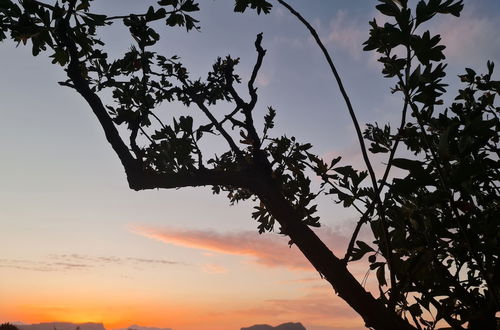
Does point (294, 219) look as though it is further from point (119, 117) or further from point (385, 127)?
point (119, 117)

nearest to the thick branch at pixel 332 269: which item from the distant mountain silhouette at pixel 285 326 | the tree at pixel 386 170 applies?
the tree at pixel 386 170

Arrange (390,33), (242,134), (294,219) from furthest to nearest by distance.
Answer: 1. (242,134)
2. (294,219)
3. (390,33)

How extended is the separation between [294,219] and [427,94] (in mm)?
1226

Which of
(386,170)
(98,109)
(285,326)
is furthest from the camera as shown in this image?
(285,326)

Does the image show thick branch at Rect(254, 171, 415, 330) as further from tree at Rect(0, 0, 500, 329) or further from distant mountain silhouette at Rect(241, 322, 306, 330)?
distant mountain silhouette at Rect(241, 322, 306, 330)

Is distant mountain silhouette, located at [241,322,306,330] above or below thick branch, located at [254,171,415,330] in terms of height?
below

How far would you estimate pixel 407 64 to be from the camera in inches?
69.7

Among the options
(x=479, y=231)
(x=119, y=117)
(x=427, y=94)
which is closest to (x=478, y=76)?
(x=479, y=231)

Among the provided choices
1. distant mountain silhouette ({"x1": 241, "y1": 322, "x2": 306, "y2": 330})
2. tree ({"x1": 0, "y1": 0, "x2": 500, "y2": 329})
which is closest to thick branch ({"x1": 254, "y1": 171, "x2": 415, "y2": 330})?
tree ({"x1": 0, "y1": 0, "x2": 500, "y2": 329})

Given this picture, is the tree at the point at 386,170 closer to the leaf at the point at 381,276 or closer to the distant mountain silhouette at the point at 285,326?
the leaf at the point at 381,276

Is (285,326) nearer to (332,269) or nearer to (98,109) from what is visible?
(98,109)

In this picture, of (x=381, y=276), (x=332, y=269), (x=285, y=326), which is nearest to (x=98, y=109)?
(x=332, y=269)

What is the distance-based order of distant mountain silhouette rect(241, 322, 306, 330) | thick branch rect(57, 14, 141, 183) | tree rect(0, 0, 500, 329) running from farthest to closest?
1. distant mountain silhouette rect(241, 322, 306, 330)
2. thick branch rect(57, 14, 141, 183)
3. tree rect(0, 0, 500, 329)

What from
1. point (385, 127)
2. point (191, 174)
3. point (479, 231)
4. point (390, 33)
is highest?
point (385, 127)
